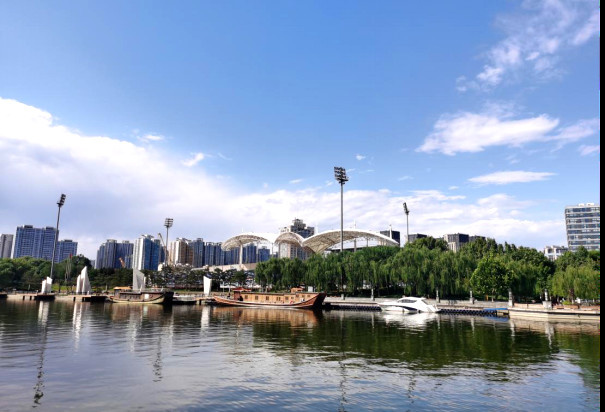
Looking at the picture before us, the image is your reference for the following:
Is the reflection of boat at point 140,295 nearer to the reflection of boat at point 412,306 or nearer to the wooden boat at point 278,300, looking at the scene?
the wooden boat at point 278,300

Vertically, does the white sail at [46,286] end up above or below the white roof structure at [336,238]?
below

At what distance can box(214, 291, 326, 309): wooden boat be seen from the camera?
7319cm

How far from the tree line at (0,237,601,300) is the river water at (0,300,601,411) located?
80.3 ft

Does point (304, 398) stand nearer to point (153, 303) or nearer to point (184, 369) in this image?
point (184, 369)

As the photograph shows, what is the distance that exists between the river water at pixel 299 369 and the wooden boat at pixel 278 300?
30421 mm

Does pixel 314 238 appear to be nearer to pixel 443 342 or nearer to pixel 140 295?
pixel 140 295

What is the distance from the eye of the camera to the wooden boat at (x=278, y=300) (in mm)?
73188

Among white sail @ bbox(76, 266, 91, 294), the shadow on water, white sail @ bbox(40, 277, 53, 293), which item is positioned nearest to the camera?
the shadow on water

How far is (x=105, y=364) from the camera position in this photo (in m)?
26.1

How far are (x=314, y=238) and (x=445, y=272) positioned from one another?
197 ft

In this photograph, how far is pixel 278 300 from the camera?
77.1 meters

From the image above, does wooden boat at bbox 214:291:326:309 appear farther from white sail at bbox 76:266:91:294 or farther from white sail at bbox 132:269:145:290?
white sail at bbox 76:266:91:294

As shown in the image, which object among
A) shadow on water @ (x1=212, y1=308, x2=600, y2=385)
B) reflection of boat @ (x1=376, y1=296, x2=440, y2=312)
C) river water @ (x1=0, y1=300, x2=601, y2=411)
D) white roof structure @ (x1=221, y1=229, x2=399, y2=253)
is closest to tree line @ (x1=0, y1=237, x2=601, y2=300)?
reflection of boat @ (x1=376, y1=296, x2=440, y2=312)

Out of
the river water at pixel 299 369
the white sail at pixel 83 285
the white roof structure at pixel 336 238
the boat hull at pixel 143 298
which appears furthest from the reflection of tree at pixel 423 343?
the white sail at pixel 83 285
